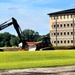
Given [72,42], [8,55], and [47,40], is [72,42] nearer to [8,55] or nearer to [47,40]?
[47,40]

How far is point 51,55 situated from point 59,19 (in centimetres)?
12640

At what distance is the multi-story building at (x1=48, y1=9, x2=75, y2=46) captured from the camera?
540ft

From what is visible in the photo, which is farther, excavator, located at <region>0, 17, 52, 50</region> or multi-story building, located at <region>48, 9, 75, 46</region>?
multi-story building, located at <region>48, 9, 75, 46</region>

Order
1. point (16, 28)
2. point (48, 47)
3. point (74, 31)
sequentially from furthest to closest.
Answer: point (74, 31)
point (48, 47)
point (16, 28)

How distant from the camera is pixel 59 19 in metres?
169

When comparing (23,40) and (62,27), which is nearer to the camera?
(23,40)

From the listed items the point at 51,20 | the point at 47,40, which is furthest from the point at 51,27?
the point at 47,40

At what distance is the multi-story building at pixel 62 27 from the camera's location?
164 meters

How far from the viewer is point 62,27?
169m

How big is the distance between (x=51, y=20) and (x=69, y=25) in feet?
33.8

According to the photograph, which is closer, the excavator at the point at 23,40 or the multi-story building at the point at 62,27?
the excavator at the point at 23,40

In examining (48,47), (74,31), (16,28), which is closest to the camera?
(16,28)

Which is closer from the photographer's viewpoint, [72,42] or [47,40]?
[47,40]

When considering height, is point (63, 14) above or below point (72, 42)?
above
